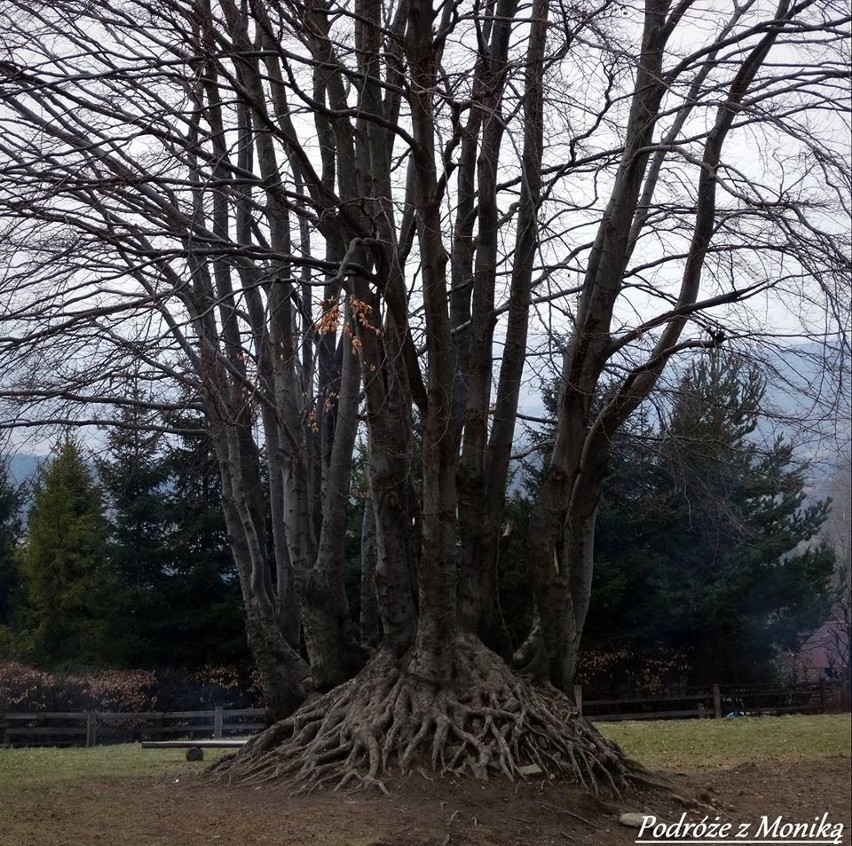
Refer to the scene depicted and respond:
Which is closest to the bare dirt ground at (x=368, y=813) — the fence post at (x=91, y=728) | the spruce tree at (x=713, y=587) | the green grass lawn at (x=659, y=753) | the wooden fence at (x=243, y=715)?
the green grass lawn at (x=659, y=753)

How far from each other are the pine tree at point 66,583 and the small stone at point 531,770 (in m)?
17.6

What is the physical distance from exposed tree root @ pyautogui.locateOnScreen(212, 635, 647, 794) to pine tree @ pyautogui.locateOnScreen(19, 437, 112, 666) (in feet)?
52.2

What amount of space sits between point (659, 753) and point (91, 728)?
444 inches

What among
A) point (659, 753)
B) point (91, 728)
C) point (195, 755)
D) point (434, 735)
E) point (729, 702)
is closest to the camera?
point (434, 735)

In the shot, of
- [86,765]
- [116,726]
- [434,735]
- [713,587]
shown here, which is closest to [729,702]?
[713,587]

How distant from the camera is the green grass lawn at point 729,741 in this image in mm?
12992

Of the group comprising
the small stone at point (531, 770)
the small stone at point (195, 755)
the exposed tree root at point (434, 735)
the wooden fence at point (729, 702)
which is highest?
the exposed tree root at point (434, 735)

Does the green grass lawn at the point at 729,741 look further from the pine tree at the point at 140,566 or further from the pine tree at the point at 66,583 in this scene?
the pine tree at the point at 66,583

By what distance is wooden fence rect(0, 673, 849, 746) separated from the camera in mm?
19359

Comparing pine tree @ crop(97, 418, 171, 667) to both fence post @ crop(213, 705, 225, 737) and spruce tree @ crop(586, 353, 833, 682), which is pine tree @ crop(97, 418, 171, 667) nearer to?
fence post @ crop(213, 705, 225, 737)

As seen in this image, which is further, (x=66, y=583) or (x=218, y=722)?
(x=66, y=583)

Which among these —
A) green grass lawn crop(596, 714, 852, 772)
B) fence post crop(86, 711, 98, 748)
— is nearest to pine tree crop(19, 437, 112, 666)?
fence post crop(86, 711, 98, 748)

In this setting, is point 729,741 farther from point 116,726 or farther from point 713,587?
point 713,587

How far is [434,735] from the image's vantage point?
29.4 ft
